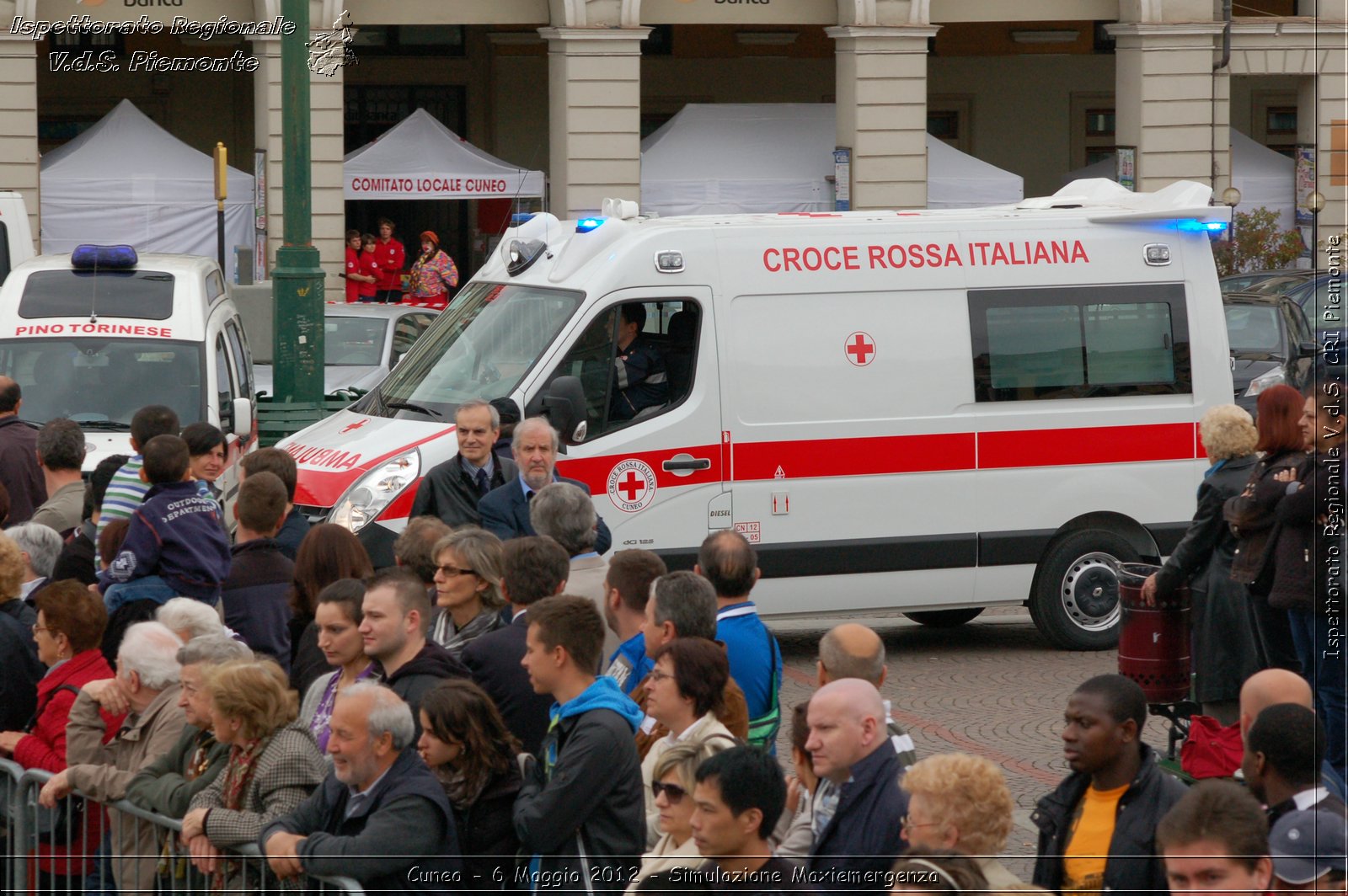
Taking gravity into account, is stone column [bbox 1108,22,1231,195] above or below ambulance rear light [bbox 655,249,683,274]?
above

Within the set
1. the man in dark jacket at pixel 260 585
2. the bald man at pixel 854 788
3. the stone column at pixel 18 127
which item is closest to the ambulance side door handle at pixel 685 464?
the man in dark jacket at pixel 260 585

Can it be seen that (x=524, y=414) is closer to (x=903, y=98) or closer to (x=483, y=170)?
(x=483, y=170)

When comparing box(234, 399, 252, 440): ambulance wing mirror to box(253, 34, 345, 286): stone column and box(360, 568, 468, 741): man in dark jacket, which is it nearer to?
box(360, 568, 468, 741): man in dark jacket

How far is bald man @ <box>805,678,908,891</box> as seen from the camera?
458 centimetres

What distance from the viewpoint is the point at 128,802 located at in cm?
529

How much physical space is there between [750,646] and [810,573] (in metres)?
4.31

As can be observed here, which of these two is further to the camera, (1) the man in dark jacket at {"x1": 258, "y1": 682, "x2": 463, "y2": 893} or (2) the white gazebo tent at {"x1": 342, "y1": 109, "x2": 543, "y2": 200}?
(2) the white gazebo tent at {"x1": 342, "y1": 109, "x2": 543, "y2": 200}

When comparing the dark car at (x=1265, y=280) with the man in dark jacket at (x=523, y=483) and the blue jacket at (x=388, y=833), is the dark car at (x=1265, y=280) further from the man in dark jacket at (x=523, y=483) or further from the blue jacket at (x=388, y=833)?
the blue jacket at (x=388, y=833)

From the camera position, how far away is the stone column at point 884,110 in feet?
88.6

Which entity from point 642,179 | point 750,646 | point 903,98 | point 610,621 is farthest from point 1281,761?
point 903,98

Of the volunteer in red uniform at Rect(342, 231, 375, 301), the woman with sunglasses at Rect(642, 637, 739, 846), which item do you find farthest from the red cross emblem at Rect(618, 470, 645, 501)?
the volunteer in red uniform at Rect(342, 231, 375, 301)

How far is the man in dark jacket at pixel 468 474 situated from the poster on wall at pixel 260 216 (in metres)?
17.3

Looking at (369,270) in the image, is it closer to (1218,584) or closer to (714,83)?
(714,83)

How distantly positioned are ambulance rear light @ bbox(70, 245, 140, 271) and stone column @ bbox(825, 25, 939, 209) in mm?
15938
